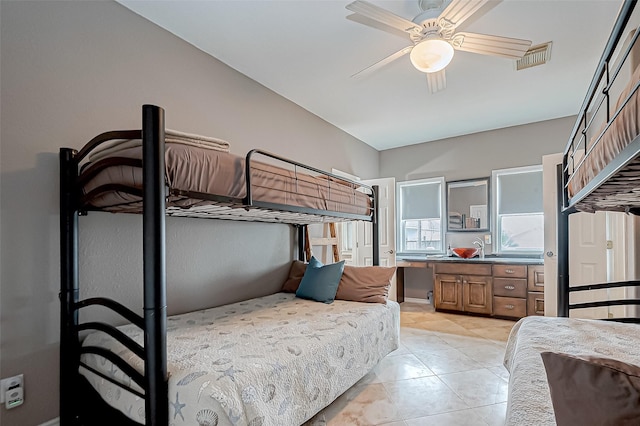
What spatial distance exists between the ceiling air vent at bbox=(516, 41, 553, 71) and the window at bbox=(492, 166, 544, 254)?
2.05 metres

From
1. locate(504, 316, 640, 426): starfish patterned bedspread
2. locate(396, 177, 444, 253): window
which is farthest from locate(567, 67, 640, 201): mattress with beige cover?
locate(396, 177, 444, 253): window

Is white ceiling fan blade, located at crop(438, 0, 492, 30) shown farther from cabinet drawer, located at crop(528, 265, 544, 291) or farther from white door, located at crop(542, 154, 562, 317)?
cabinet drawer, located at crop(528, 265, 544, 291)

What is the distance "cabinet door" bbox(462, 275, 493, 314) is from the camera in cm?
429

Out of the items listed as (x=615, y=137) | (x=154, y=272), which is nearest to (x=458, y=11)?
(x=615, y=137)

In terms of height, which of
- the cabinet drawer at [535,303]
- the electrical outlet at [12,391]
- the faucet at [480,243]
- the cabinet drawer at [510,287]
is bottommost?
the cabinet drawer at [535,303]

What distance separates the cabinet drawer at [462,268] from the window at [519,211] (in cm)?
57

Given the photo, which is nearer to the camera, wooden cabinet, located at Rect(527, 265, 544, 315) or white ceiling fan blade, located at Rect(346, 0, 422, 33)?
white ceiling fan blade, located at Rect(346, 0, 422, 33)

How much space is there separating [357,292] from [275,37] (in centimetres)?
218

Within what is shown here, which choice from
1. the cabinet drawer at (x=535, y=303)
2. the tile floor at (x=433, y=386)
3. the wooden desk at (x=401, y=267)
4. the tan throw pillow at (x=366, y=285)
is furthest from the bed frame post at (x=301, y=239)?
the cabinet drawer at (x=535, y=303)

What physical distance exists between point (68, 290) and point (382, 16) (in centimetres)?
229

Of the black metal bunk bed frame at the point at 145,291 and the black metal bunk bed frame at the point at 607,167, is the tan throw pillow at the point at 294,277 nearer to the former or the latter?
the black metal bunk bed frame at the point at 145,291

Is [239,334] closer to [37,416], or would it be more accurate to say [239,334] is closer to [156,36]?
[37,416]

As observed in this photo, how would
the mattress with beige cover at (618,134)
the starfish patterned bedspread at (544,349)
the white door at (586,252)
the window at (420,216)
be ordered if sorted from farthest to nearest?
the window at (420,216)
the white door at (586,252)
the starfish patterned bedspread at (544,349)
the mattress with beige cover at (618,134)

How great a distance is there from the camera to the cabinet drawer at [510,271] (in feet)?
13.4
